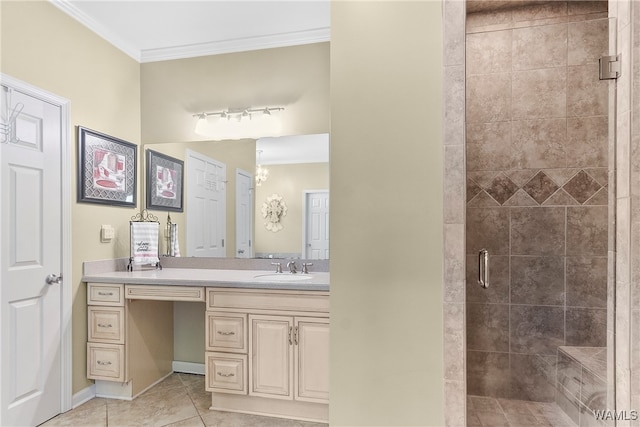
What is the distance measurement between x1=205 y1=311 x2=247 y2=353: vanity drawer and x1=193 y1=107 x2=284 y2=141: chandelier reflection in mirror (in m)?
1.45

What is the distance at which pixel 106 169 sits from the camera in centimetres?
262

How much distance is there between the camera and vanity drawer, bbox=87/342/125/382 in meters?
2.36

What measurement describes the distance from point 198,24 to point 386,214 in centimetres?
226

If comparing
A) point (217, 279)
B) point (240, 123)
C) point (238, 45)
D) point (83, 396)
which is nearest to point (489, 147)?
point (217, 279)

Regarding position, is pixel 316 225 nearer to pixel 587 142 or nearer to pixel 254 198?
pixel 254 198

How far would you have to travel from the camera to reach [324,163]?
8.65 feet

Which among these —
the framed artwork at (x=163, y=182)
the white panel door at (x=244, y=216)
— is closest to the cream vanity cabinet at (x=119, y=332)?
the white panel door at (x=244, y=216)

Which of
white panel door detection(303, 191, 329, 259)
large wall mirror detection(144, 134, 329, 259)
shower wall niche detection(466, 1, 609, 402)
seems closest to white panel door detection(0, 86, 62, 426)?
large wall mirror detection(144, 134, 329, 259)

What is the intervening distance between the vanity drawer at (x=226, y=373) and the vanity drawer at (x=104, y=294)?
78 cm

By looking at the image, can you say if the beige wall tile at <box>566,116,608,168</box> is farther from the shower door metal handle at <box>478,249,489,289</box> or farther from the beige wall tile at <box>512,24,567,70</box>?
the shower door metal handle at <box>478,249,489,289</box>

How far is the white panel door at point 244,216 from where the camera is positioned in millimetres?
2762

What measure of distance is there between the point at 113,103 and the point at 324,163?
1.79 meters

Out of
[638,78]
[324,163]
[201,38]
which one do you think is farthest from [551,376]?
[201,38]

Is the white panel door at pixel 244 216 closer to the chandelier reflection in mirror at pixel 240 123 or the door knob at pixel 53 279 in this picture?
the chandelier reflection in mirror at pixel 240 123
